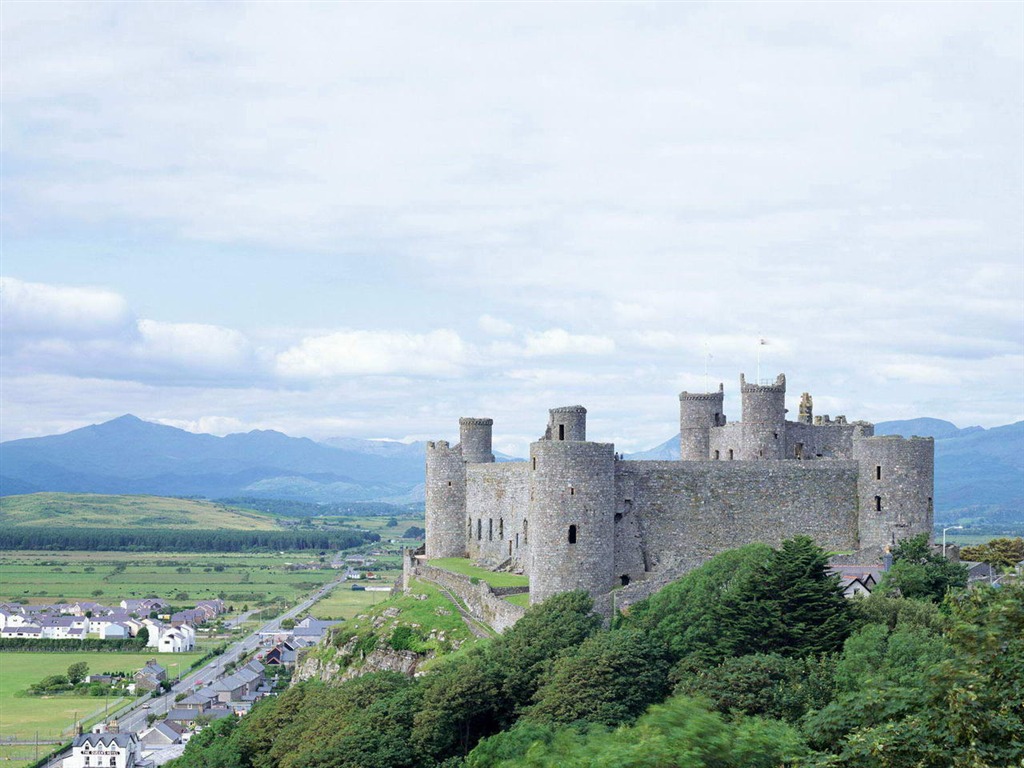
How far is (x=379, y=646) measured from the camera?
163ft

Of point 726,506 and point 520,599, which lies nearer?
point 520,599

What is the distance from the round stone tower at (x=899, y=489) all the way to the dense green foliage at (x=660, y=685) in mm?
7597

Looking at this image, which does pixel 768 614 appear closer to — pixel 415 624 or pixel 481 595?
pixel 481 595

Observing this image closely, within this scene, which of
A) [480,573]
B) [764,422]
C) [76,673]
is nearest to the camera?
[764,422]

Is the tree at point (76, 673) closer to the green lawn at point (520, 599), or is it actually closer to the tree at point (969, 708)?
the green lawn at point (520, 599)

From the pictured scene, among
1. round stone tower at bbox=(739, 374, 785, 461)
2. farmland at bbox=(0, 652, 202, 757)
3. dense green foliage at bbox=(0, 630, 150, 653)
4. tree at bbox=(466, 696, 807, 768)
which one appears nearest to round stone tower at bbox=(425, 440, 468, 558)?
round stone tower at bbox=(739, 374, 785, 461)

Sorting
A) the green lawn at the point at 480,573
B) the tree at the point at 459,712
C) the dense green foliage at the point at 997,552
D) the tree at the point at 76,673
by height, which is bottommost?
the tree at the point at 76,673

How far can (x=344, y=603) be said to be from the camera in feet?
513

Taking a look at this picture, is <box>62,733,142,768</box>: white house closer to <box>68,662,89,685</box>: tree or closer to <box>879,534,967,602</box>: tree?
<box>68,662,89,685</box>: tree

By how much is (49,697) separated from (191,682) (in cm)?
1335

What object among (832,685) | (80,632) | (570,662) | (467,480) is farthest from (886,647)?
(80,632)

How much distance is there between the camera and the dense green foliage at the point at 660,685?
23.1 m

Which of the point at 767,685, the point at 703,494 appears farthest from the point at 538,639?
the point at 703,494

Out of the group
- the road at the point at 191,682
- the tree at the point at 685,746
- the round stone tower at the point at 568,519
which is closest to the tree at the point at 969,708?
the tree at the point at 685,746
